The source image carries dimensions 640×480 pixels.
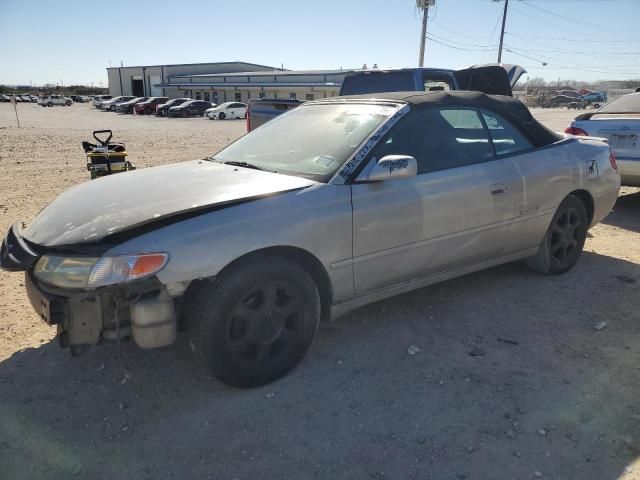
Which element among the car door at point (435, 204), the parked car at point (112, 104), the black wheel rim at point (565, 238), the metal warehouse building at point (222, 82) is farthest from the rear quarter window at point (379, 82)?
the parked car at point (112, 104)

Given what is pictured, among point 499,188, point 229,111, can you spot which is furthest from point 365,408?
point 229,111

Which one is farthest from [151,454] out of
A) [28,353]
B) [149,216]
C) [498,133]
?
[498,133]

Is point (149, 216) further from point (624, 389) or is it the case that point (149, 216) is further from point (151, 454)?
point (624, 389)

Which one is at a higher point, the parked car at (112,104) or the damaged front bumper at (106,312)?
the parked car at (112,104)

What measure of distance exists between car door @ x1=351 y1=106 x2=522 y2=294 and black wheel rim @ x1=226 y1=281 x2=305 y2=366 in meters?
0.47

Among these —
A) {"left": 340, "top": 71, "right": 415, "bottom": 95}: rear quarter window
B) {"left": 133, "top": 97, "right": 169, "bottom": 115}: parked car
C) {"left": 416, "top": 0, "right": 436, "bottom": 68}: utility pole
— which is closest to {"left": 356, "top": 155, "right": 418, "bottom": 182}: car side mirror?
{"left": 340, "top": 71, "right": 415, "bottom": 95}: rear quarter window

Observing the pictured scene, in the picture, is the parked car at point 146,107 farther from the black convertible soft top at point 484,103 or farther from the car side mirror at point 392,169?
the car side mirror at point 392,169

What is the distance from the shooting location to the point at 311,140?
11.6 ft

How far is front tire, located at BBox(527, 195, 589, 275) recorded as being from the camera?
4391 mm

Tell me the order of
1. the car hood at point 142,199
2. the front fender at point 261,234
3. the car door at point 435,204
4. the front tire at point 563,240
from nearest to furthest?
the front fender at point 261,234 → the car hood at point 142,199 → the car door at point 435,204 → the front tire at point 563,240

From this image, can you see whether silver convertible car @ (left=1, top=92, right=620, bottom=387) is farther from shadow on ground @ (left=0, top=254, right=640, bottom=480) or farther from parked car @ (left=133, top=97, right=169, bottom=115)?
parked car @ (left=133, top=97, right=169, bottom=115)

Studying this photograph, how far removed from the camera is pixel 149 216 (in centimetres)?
262

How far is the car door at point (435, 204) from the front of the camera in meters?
3.13

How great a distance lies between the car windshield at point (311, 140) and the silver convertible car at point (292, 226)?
2cm
